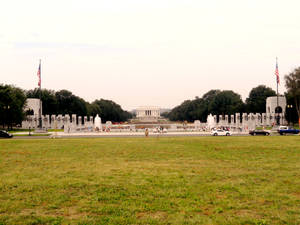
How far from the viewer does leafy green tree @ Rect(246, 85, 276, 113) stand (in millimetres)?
102312

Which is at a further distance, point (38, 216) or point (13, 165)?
point (13, 165)

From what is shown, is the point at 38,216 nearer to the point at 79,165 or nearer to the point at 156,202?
the point at 156,202

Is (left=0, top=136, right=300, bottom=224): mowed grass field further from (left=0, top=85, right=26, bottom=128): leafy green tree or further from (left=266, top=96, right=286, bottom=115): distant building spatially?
(left=266, top=96, right=286, bottom=115): distant building

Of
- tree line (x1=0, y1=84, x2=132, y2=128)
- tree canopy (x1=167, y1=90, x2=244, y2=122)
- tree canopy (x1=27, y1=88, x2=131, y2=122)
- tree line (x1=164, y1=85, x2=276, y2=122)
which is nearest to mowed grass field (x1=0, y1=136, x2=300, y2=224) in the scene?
tree line (x1=0, y1=84, x2=132, y2=128)

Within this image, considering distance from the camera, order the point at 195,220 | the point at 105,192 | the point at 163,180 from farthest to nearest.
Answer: the point at 163,180
the point at 105,192
the point at 195,220

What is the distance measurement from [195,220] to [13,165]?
12.2 meters

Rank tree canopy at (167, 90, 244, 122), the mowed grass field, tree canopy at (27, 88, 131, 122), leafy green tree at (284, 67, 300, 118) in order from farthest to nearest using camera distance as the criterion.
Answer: tree canopy at (167, 90, 244, 122)
tree canopy at (27, 88, 131, 122)
leafy green tree at (284, 67, 300, 118)
the mowed grass field

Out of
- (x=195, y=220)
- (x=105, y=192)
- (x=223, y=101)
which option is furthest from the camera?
(x=223, y=101)

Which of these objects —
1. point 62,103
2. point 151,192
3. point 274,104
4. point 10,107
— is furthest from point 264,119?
point 151,192

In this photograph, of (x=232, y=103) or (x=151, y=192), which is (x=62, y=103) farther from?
(x=151, y=192)

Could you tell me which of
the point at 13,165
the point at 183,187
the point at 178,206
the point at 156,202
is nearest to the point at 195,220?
the point at 178,206

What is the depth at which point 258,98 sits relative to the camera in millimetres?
105375

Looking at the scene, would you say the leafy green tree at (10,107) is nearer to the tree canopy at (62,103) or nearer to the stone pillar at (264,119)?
the tree canopy at (62,103)

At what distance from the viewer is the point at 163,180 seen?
12.3 m
